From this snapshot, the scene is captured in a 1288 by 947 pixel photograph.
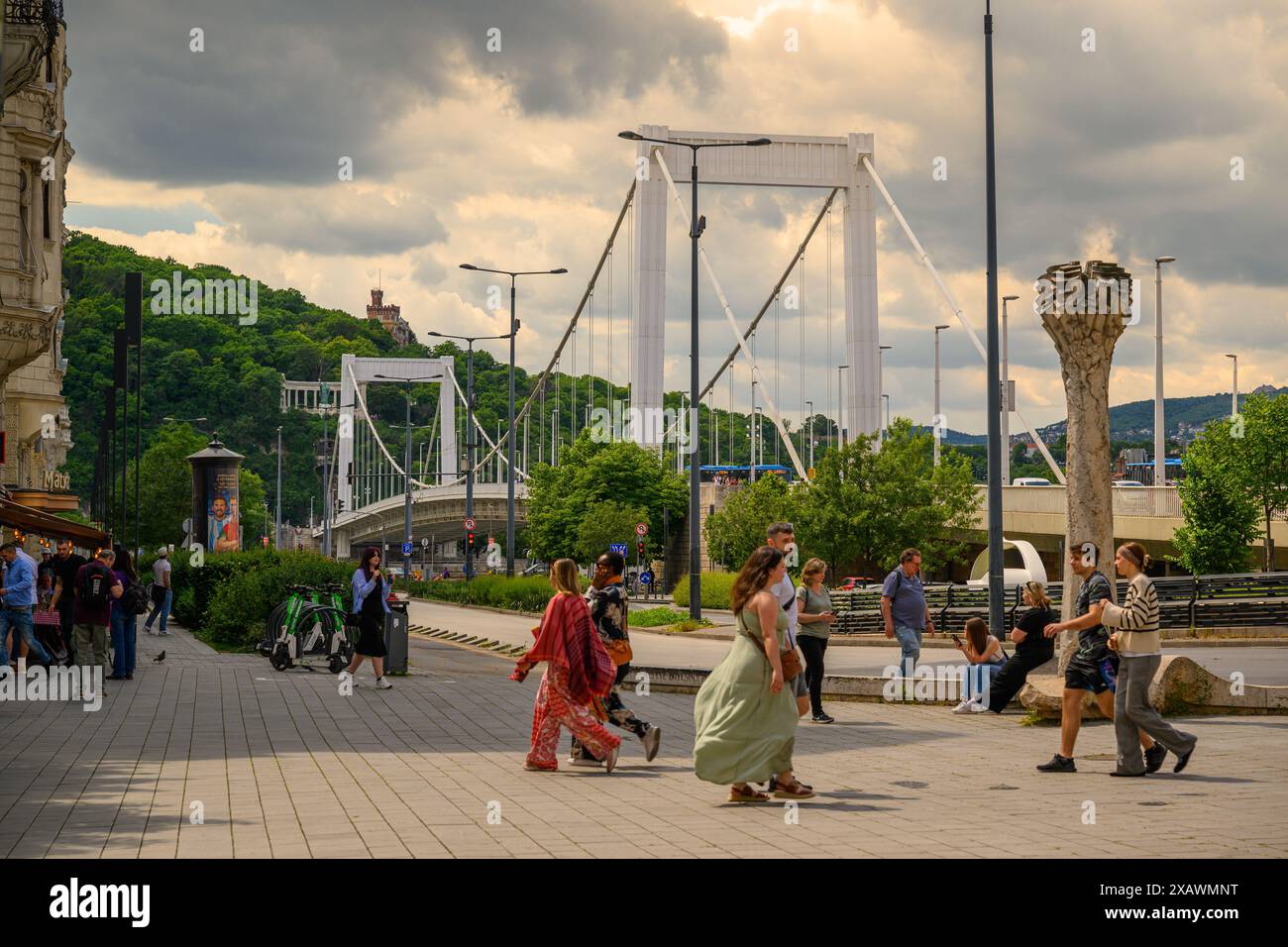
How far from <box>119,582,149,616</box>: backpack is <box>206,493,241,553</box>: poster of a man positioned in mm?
19993

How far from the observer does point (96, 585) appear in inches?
766

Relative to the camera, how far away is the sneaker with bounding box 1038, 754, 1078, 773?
1141cm

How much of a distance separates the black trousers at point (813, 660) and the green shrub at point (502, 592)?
26540 mm

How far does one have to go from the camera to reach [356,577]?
19297 millimetres

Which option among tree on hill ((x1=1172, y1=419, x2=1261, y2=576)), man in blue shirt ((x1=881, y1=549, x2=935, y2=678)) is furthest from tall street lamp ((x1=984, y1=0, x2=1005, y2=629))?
tree on hill ((x1=1172, y1=419, x2=1261, y2=576))

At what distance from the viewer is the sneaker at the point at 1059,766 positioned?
1141cm

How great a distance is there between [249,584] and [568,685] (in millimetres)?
15392

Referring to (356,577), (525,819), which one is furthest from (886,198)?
(525,819)

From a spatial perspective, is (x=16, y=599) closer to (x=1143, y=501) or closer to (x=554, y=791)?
(x=554, y=791)

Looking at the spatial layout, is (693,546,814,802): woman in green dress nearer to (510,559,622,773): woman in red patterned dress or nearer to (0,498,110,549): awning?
(510,559,622,773): woman in red patterned dress

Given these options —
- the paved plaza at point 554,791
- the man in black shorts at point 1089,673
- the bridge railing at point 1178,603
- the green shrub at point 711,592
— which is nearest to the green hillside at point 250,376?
the green shrub at point 711,592

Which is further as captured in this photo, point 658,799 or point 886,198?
point 886,198
